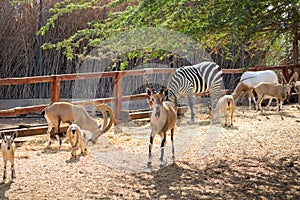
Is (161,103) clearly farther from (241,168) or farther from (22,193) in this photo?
(22,193)

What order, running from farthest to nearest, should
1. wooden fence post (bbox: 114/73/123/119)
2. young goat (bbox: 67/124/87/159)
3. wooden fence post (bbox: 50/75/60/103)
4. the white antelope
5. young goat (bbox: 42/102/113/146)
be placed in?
the white antelope → wooden fence post (bbox: 114/73/123/119) → wooden fence post (bbox: 50/75/60/103) → young goat (bbox: 42/102/113/146) → young goat (bbox: 67/124/87/159)

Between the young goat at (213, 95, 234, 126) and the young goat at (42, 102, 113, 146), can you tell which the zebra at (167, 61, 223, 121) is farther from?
the young goat at (42, 102, 113, 146)

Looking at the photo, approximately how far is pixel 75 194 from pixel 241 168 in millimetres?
2278

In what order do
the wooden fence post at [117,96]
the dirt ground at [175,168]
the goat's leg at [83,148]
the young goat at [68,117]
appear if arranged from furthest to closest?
the wooden fence post at [117,96], the young goat at [68,117], the goat's leg at [83,148], the dirt ground at [175,168]

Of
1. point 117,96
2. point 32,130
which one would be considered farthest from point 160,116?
point 117,96

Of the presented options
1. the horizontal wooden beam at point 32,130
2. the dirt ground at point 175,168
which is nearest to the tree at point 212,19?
the dirt ground at point 175,168

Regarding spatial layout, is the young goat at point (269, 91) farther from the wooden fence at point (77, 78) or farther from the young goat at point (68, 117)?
the young goat at point (68, 117)

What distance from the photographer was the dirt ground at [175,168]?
207 inches

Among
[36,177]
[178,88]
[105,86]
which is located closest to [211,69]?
[178,88]

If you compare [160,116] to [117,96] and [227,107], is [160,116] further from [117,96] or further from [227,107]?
[117,96]

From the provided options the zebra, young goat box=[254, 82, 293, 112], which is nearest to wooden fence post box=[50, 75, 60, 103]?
the zebra

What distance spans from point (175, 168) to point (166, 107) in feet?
2.56

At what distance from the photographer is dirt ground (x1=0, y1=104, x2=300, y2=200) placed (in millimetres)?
5266

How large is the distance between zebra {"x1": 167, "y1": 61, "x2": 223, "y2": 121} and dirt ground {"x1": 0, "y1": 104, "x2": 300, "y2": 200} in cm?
141
